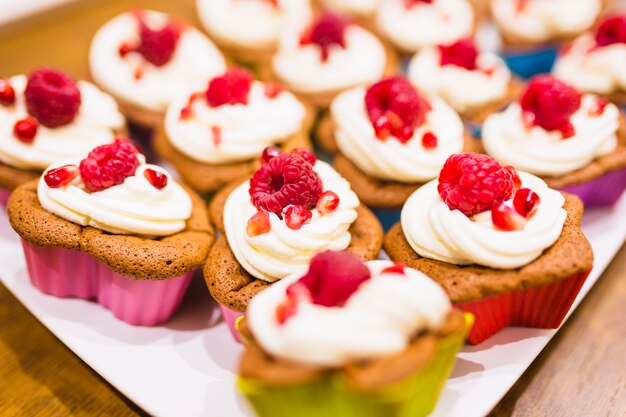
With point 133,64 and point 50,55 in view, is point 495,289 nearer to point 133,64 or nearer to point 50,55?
point 133,64

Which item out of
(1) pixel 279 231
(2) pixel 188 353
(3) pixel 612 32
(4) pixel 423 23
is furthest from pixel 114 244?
(3) pixel 612 32

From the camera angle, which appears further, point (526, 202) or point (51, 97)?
point (51, 97)

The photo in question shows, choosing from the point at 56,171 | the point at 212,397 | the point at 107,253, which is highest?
the point at 56,171

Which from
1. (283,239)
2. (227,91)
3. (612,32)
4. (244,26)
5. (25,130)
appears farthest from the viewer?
(244,26)

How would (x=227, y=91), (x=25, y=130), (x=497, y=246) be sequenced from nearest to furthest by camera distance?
Answer: (x=497, y=246) < (x=25, y=130) < (x=227, y=91)

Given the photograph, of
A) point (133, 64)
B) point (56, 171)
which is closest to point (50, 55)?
point (133, 64)

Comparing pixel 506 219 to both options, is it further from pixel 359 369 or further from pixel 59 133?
pixel 59 133

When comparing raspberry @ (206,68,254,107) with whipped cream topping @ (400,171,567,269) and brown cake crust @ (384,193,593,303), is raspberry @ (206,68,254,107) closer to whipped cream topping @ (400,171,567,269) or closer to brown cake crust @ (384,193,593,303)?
whipped cream topping @ (400,171,567,269)
